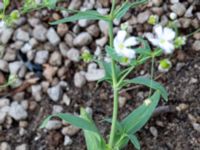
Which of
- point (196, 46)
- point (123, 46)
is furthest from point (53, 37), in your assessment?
point (123, 46)

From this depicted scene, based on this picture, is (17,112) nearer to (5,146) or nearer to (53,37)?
(5,146)

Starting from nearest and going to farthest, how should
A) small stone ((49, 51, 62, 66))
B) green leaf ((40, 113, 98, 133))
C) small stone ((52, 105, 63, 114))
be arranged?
green leaf ((40, 113, 98, 133)) → small stone ((52, 105, 63, 114)) → small stone ((49, 51, 62, 66))

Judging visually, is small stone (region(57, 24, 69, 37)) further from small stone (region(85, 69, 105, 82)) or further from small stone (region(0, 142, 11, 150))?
small stone (region(0, 142, 11, 150))

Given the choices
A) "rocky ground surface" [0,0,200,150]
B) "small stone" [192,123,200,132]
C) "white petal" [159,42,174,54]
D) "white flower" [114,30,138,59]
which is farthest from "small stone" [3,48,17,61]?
"white petal" [159,42,174,54]

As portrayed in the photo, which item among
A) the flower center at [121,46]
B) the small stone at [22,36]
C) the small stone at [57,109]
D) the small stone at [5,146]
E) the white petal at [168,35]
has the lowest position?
the small stone at [5,146]

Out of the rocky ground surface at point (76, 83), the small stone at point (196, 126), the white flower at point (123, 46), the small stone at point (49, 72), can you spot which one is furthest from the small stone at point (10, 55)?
the white flower at point (123, 46)

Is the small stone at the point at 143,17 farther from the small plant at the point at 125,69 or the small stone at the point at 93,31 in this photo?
the small plant at the point at 125,69
